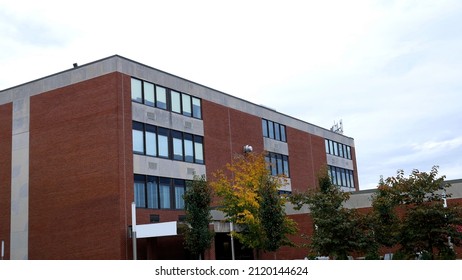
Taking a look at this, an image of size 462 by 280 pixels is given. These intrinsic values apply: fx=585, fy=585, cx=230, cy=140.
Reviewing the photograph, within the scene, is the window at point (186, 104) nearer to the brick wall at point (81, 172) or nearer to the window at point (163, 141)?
the window at point (163, 141)

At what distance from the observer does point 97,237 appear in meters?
36.0

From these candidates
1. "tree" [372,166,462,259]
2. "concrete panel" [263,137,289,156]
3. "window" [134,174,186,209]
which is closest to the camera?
"tree" [372,166,462,259]

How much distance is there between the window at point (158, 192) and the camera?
38.0m

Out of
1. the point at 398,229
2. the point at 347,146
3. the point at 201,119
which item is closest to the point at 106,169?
the point at 201,119

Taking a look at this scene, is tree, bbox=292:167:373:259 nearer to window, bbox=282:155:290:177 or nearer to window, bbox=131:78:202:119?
window, bbox=131:78:202:119

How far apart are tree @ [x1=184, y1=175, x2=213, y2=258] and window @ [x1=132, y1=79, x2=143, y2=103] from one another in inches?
308

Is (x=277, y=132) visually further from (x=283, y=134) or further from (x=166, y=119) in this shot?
(x=166, y=119)

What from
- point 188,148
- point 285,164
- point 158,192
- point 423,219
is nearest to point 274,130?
point 285,164

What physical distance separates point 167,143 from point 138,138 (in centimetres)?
294

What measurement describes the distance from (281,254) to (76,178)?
1508 centimetres

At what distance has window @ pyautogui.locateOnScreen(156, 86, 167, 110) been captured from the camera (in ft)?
134

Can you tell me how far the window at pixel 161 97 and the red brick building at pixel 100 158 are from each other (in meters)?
0.07

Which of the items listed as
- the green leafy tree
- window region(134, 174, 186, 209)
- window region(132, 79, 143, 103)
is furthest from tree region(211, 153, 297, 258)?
window region(132, 79, 143, 103)

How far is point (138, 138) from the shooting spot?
1517 inches
